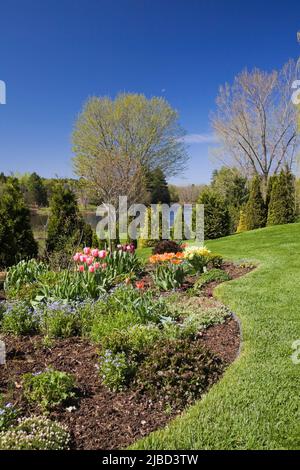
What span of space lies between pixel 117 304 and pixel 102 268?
1566mm

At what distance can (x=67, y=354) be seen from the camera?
3611 mm

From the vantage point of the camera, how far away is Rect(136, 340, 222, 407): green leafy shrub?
2.85 metres

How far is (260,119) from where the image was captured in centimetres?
2128

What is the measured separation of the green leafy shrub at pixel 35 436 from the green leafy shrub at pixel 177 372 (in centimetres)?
81

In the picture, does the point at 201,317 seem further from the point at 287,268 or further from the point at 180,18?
the point at 180,18

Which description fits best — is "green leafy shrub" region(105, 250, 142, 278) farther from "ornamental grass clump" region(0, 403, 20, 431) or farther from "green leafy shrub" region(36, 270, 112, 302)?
"ornamental grass clump" region(0, 403, 20, 431)

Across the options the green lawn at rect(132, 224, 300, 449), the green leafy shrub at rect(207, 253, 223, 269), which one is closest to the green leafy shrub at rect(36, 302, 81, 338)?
the green lawn at rect(132, 224, 300, 449)

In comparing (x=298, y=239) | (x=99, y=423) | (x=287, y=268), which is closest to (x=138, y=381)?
(x=99, y=423)

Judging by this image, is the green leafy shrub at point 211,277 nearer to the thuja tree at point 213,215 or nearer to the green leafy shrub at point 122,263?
the green leafy shrub at point 122,263

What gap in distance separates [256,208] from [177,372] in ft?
52.0

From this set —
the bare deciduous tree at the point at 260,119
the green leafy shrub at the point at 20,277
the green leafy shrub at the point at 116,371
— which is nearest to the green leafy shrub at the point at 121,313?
the green leafy shrub at the point at 116,371

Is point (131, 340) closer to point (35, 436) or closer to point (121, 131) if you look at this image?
point (35, 436)

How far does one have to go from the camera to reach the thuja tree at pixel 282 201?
54.2 ft

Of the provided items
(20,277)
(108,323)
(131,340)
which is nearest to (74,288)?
(108,323)
